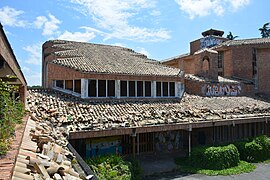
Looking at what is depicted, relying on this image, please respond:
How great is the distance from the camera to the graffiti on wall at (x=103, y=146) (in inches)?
526

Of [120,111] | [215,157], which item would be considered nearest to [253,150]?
[215,157]

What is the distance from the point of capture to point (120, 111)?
12883 millimetres

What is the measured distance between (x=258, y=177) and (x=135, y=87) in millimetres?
8728

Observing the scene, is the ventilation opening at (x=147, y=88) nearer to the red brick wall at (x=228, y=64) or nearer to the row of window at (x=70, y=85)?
the row of window at (x=70, y=85)

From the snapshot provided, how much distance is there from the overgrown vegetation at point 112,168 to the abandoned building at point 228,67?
40.9 ft

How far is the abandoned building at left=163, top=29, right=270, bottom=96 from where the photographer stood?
21.9 m

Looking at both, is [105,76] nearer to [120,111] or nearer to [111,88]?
[111,88]

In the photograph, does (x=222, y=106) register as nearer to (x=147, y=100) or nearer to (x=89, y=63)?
(x=147, y=100)

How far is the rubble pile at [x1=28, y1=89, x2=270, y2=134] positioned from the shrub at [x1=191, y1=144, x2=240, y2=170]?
181cm

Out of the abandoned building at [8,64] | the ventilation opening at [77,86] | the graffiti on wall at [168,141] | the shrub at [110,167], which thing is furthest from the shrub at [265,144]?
the abandoned building at [8,64]

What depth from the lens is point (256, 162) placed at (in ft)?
50.1

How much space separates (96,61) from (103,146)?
19.7 ft

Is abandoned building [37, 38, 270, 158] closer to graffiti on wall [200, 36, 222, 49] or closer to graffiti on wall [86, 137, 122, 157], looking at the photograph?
graffiti on wall [86, 137, 122, 157]

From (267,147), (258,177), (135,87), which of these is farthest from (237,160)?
(135,87)
